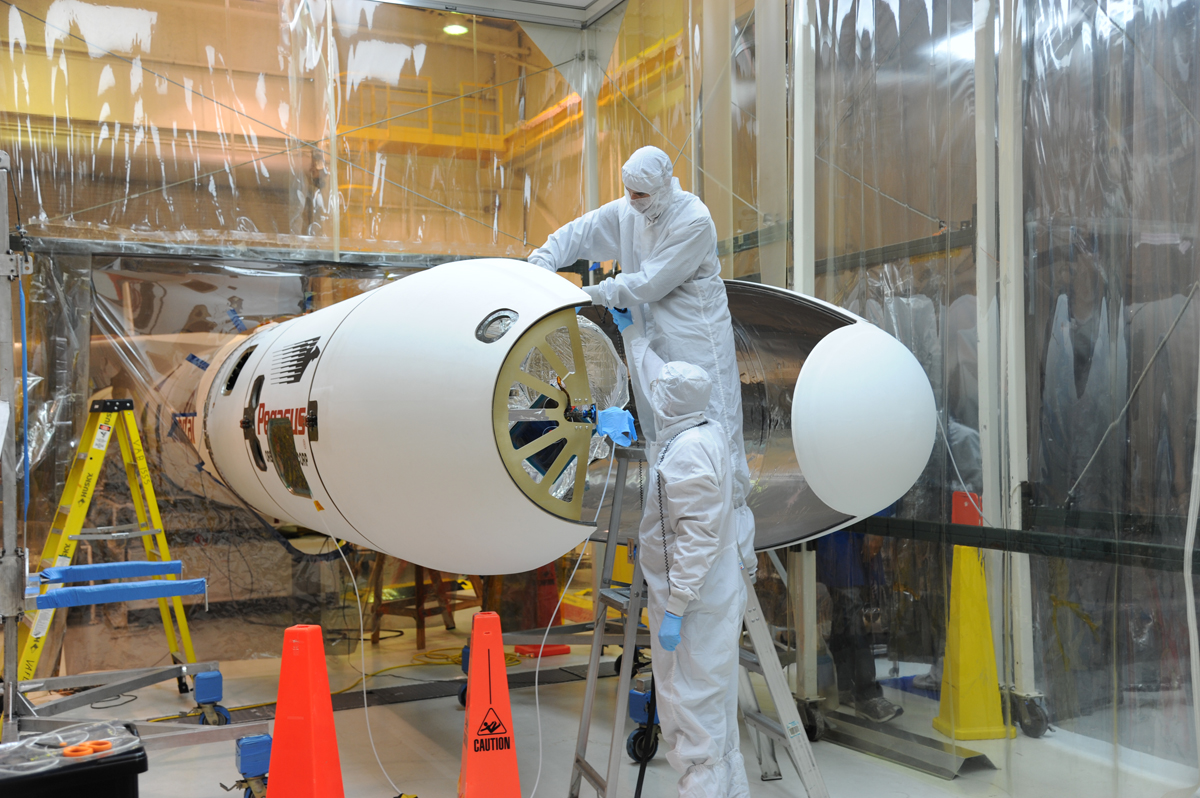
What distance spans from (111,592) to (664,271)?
2.64m

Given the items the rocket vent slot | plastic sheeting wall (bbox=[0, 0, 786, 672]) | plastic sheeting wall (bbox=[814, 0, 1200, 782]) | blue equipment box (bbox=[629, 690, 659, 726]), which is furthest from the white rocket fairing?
plastic sheeting wall (bbox=[0, 0, 786, 672])

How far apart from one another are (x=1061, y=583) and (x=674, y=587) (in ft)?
4.99

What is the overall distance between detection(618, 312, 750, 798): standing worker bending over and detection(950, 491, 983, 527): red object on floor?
3.75ft

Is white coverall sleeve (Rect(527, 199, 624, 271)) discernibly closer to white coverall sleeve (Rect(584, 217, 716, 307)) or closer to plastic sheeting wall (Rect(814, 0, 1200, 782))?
white coverall sleeve (Rect(584, 217, 716, 307))

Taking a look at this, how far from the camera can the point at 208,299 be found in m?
5.91

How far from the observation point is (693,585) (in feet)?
9.48

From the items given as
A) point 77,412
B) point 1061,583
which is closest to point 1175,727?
point 1061,583

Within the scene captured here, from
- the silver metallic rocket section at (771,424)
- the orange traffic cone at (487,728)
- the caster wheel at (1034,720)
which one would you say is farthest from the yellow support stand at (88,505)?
the caster wheel at (1034,720)

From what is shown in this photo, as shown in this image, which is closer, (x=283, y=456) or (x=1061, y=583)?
(x=1061, y=583)

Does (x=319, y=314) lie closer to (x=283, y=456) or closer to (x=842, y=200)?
(x=283, y=456)

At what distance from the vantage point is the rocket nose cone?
3281 mm

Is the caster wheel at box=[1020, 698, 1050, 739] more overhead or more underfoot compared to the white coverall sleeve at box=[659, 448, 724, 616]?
more underfoot

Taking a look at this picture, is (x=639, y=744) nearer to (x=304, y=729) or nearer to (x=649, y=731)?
(x=649, y=731)

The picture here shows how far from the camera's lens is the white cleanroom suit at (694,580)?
2934 mm
